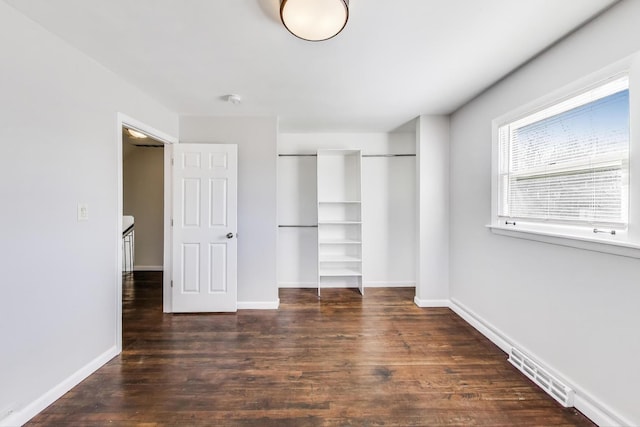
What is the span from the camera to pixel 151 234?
501 cm

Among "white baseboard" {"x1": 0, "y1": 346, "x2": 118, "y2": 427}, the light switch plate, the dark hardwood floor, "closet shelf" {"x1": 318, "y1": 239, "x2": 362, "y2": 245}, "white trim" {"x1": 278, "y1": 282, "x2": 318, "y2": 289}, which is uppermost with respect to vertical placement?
the light switch plate

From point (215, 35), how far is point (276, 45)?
387 millimetres

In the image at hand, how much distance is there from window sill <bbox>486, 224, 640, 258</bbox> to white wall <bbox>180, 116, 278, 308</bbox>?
2414mm

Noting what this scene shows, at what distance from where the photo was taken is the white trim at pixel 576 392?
4.66 feet

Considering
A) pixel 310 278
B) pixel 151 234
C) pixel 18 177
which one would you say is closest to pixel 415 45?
pixel 18 177

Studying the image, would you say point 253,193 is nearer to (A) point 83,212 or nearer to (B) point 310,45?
(A) point 83,212

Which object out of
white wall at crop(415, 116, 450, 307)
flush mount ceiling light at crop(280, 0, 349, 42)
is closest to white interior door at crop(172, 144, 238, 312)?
flush mount ceiling light at crop(280, 0, 349, 42)

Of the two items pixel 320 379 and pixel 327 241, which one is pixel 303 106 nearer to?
pixel 327 241

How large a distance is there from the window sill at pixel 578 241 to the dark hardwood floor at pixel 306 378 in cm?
102

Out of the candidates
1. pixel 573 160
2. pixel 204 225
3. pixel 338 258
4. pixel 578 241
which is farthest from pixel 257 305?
pixel 573 160

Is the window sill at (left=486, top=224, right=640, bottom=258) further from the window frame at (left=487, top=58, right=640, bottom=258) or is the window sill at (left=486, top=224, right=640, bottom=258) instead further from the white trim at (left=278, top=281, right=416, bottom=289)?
the white trim at (left=278, top=281, right=416, bottom=289)

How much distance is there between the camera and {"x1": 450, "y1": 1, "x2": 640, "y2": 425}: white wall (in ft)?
4.50

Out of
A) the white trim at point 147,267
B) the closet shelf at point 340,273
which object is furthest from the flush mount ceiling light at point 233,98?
the white trim at point 147,267

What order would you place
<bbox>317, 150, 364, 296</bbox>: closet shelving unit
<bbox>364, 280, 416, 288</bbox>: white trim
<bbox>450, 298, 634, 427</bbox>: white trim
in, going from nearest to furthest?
<bbox>450, 298, 634, 427</bbox>: white trim, <bbox>317, 150, 364, 296</bbox>: closet shelving unit, <bbox>364, 280, 416, 288</bbox>: white trim
